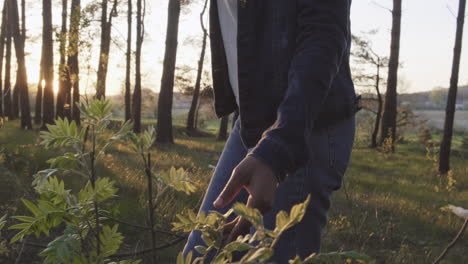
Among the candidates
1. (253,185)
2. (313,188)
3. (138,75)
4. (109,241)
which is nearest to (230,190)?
(253,185)

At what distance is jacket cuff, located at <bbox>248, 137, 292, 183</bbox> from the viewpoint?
1.10 meters

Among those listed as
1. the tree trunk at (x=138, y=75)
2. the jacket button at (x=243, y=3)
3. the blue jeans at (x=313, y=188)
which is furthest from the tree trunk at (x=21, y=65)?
the blue jeans at (x=313, y=188)

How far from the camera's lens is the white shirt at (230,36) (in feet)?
6.21

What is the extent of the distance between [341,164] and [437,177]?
12565 millimetres

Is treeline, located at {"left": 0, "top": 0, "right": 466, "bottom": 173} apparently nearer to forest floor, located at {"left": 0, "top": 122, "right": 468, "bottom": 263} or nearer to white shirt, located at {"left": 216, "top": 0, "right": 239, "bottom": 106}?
forest floor, located at {"left": 0, "top": 122, "right": 468, "bottom": 263}

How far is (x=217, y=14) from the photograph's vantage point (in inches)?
79.8

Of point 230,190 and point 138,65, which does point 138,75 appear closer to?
point 138,65

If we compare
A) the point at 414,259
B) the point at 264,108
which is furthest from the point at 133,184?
the point at 264,108

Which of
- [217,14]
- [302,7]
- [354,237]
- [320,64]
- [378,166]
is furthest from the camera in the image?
[378,166]

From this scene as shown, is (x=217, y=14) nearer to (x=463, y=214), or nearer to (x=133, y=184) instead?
(x=133, y=184)

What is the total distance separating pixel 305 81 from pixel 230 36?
2.41 feet

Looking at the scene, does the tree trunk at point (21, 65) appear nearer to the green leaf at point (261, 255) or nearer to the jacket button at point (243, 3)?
the jacket button at point (243, 3)

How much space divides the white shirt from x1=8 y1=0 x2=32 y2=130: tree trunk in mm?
18314

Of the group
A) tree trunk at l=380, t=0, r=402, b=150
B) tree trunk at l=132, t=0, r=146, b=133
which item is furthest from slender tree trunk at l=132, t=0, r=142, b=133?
tree trunk at l=380, t=0, r=402, b=150
